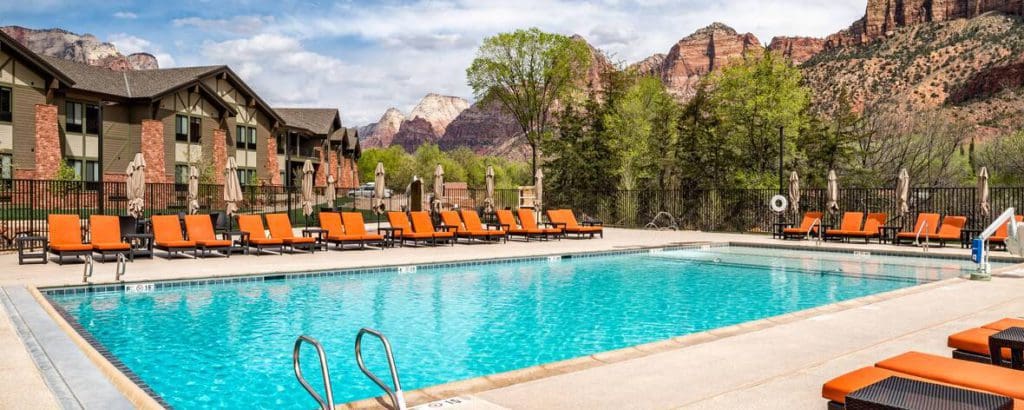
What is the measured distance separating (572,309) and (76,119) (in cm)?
3051

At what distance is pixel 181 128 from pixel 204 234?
2448 centimetres

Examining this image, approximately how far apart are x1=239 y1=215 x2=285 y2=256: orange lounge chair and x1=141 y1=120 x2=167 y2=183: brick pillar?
21597mm

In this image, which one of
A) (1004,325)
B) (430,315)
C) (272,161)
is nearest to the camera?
(1004,325)

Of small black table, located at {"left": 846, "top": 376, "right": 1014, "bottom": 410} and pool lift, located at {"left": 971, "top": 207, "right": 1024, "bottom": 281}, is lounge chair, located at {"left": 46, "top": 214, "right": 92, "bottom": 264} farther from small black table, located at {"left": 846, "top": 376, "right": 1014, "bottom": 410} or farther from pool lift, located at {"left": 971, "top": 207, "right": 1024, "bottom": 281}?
pool lift, located at {"left": 971, "top": 207, "right": 1024, "bottom": 281}

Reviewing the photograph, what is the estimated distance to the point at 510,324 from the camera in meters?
8.26

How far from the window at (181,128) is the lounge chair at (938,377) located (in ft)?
Answer: 122

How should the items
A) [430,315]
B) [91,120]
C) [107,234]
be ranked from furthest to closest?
[91,120]
[107,234]
[430,315]

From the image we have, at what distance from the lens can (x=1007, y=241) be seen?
9.58 metres

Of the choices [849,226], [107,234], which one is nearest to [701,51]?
[849,226]

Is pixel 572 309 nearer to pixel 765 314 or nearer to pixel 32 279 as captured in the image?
pixel 765 314

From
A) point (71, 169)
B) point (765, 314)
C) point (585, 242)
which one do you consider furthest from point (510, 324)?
point (71, 169)

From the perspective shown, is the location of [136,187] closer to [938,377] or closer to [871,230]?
[938,377]

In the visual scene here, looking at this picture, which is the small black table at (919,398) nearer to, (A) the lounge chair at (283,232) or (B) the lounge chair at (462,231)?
(A) the lounge chair at (283,232)

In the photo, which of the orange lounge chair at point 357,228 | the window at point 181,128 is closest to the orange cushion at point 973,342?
the orange lounge chair at point 357,228
